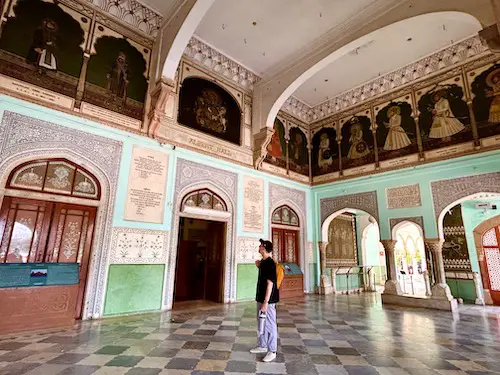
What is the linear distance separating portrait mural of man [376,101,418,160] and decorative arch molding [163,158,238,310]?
15.5ft

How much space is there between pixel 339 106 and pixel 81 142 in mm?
8073

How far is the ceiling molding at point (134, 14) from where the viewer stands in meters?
6.04

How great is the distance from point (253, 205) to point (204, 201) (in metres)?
1.61

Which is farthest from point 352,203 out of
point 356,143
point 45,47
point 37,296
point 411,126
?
point 45,47

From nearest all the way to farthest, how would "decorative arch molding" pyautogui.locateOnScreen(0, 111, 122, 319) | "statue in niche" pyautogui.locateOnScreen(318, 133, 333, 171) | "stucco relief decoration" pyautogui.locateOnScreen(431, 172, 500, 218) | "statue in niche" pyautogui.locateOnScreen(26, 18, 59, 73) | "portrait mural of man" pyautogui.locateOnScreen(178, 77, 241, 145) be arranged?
"decorative arch molding" pyautogui.locateOnScreen(0, 111, 122, 319) < "statue in niche" pyautogui.locateOnScreen(26, 18, 59, 73) < "stucco relief decoration" pyautogui.locateOnScreen(431, 172, 500, 218) < "portrait mural of man" pyautogui.locateOnScreen(178, 77, 241, 145) < "statue in niche" pyautogui.locateOnScreen(318, 133, 333, 171)

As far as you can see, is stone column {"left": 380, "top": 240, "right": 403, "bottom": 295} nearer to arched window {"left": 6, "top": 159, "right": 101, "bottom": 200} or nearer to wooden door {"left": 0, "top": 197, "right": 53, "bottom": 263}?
arched window {"left": 6, "top": 159, "right": 101, "bottom": 200}

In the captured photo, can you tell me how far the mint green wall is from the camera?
8.48m

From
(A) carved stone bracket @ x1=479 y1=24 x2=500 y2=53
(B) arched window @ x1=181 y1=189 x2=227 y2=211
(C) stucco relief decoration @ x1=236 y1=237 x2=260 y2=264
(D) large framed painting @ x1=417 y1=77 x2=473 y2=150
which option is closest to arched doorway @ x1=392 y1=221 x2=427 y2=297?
(D) large framed painting @ x1=417 y1=77 x2=473 y2=150

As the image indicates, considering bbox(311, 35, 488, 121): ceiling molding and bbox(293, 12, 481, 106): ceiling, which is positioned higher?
bbox(293, 12, 481, 106): ceiling

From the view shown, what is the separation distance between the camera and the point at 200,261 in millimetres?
8195

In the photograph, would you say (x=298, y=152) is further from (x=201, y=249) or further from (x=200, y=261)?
(x=200, y=261)

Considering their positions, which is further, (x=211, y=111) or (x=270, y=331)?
(x=211, y=111)

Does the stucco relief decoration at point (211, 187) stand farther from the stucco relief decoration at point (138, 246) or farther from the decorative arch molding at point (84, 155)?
the decorative arch molding at point (84, 155)

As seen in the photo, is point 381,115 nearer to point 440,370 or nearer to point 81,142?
point 440,370
